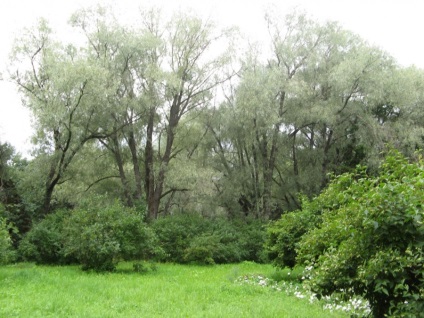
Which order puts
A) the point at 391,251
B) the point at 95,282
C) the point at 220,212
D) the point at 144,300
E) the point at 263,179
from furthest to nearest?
the point at 220,212 → the point at 263,179 → the point at 95,282 → the point at 144,300 → the point at 391,251

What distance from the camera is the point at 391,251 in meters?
4.59

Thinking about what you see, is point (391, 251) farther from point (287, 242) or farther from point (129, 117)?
point (129, 117)

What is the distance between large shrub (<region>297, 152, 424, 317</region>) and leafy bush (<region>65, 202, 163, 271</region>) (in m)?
10.1

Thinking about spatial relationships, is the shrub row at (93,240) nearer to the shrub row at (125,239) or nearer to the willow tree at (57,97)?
the shrub row at (125,239)

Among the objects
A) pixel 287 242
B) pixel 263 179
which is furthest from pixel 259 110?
pixel 287 242

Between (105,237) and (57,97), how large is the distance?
7972 mm

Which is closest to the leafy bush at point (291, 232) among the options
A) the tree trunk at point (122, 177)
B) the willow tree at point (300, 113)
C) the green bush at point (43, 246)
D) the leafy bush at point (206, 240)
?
the leafy bush at point (206, 240)

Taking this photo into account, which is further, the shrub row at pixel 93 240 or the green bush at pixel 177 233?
the green bush at pixel 177 233

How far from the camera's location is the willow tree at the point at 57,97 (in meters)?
18.7

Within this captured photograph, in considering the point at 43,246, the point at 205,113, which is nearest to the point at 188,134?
the point at 205,113

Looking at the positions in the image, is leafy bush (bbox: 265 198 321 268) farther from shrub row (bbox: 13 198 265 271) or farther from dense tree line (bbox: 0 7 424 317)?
shrub row (bbox: 13 198 265 271)

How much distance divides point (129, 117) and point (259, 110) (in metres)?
7.52

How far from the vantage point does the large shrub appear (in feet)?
14.5

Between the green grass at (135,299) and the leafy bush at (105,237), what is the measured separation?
1.56 metres
